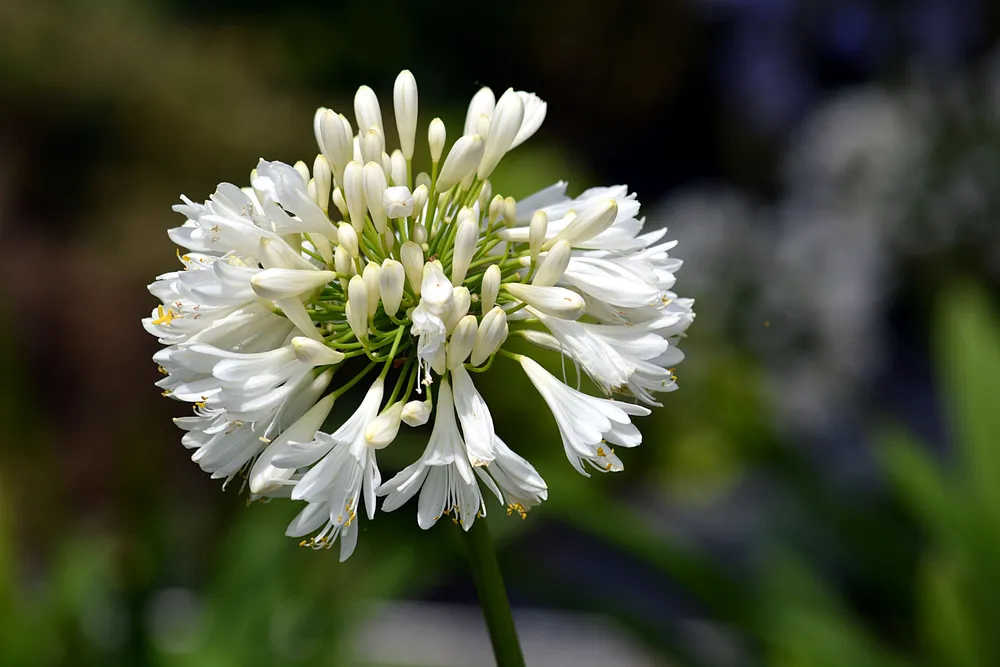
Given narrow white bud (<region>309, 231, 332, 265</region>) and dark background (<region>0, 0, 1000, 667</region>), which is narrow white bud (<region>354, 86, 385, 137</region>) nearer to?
narrow white bud (<region>309, 231, 332, 265</region>)

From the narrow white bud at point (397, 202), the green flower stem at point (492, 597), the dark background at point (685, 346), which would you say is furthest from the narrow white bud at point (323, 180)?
the dark background at point (685, 346)

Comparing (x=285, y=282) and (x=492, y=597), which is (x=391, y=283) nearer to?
(x=285, y=282)

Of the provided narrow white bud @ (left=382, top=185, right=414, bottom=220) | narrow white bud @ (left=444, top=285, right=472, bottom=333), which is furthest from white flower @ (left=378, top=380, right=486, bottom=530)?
narrow white bud @ (left=382, top=185, right=414, bottom=220)

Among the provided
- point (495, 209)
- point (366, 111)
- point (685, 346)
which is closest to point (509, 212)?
point (495, 209)

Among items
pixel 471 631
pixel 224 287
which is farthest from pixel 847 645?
pixel 471 631

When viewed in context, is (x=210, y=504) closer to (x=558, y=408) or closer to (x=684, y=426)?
(x=684, y=426)

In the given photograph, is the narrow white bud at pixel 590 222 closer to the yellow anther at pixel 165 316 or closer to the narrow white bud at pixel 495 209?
the narrow white bud at pixel 495 209
